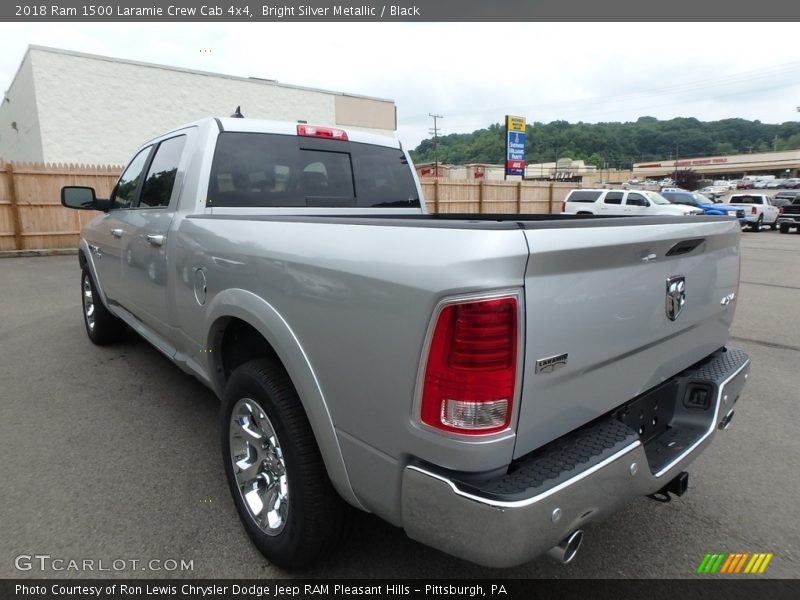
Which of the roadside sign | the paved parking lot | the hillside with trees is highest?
the hillside with trees

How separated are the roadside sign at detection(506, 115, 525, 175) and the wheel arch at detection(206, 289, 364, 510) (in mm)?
27392

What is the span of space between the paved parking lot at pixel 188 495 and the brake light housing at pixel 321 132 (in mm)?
2071

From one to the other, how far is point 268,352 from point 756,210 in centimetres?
2828

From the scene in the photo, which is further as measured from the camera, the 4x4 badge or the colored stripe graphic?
the colored stripe graphic

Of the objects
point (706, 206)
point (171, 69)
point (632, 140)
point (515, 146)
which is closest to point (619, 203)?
point (706, 206)

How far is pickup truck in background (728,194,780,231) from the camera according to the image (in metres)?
24.5

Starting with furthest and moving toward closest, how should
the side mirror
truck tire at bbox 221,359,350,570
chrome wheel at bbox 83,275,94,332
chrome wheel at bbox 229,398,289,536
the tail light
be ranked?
1. chrome wheel at bbox 83,275,94,332
2. the side mirror
3. chrome wheel at bbox 229,398,289,536
4. truck tire at bbox 221,359,350,570
5. the tail light

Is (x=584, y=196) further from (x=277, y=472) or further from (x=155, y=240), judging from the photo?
(x=277, y=472)

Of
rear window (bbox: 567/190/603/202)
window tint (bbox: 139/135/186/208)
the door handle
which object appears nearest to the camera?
the door handle

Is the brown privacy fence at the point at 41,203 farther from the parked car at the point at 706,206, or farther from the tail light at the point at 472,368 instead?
the parked car at the point at 706,206

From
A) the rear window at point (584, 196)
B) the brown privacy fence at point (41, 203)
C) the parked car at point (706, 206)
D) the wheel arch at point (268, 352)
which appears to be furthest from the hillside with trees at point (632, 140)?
the wheel arch at point (268, 352)

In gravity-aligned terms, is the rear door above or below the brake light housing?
below

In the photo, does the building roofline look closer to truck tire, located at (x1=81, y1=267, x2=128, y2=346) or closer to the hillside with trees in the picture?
truck tire, located at (x1=81, y1=267, x2=128, y2=346)

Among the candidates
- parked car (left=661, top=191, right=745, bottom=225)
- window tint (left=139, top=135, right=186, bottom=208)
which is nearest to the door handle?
window tint (left=139, top=135, right=186, bottom=208)
